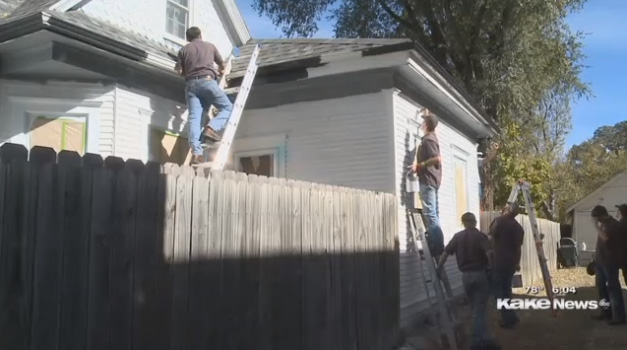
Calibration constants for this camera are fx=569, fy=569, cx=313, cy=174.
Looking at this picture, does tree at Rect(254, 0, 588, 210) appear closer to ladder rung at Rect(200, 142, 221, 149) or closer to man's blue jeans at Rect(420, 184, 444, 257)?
man's blue jeans at Rect(420, 184, 444, 257)

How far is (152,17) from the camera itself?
9.09 m

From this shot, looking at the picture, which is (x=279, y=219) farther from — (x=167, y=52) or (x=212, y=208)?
(x=167, y=52)

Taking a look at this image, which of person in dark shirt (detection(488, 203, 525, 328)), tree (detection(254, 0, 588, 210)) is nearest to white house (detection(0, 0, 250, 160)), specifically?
person in dark shirt (detection(488, 203, 525, 328))

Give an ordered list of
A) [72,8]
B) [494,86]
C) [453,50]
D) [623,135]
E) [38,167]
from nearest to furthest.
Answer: [38,167], [72,8], [494,86], [453,50], [623,135]

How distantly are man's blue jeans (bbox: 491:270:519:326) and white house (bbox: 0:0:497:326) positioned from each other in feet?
3.96

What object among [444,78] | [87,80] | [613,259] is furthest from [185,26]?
[613,259]

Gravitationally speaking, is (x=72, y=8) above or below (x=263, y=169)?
above

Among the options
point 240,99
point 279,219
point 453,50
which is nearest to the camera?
point 279,219

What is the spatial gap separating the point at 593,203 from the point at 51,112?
1235 inches

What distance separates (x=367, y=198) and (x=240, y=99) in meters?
2.07

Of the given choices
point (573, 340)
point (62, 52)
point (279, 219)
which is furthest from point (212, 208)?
point (573, 340)

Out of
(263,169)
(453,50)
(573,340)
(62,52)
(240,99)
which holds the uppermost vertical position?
(453,50)

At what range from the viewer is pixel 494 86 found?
18562 mm

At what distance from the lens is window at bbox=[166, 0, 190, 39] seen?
9.66m
